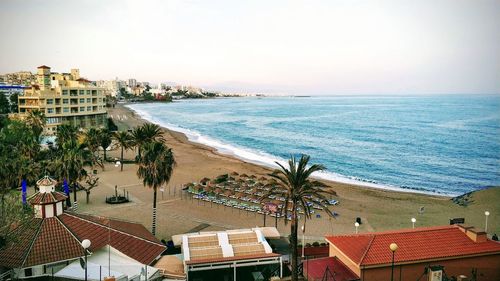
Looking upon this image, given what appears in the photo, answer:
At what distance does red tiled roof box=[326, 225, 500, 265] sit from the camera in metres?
18.8

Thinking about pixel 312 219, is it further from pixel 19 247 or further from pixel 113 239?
pixel 19 247

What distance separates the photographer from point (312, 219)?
33.4m

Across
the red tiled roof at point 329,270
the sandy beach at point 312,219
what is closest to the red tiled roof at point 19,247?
the sandy beach at point 312,219

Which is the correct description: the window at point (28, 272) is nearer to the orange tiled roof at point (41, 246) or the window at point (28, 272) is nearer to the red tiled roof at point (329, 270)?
the orange tiled roof at point (41, 246)

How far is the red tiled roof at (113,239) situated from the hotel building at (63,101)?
192ft

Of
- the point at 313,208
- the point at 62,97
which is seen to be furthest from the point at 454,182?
the point at 62,97

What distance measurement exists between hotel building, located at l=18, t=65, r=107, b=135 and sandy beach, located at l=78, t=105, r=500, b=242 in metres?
31.6

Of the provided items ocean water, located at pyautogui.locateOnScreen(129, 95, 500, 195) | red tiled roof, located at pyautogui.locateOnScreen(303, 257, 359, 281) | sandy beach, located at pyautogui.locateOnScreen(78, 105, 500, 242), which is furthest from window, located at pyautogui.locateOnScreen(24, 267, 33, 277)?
ocean water, located at pyautogui.locateOnScreen(129, 95, 500, 195)

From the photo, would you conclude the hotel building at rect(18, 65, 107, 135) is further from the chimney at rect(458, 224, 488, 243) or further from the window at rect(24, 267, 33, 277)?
the chimney at rect(458, 224, 488, 243)

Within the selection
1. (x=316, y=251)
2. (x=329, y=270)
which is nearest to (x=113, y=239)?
(x=329, y=270)

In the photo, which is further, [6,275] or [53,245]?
[53,245]

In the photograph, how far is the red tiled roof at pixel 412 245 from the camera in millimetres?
18797

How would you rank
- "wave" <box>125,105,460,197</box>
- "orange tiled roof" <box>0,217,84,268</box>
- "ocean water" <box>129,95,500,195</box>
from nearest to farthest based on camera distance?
"orange tiled roof" <box>0,217,84,268</box> → "wave" <box>125,105,460,197</box> → "ocean water" <box>129,95,500,195</box>

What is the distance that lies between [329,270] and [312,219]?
14.4m
